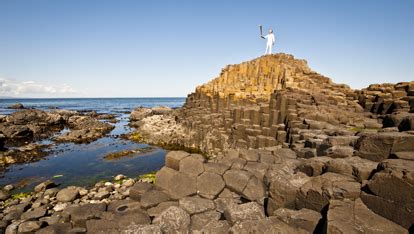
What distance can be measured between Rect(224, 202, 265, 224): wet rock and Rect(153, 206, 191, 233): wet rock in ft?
3.34

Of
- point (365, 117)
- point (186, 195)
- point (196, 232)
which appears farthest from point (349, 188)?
point (365, 117)

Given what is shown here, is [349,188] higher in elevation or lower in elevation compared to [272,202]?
higher

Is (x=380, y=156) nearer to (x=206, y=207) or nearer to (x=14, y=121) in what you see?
(x=206, y=207)

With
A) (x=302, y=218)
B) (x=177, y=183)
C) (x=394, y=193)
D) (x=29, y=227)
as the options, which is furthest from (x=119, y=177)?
(x=394, y=193)

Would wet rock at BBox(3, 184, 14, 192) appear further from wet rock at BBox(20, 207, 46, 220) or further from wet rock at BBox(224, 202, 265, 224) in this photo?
wet rock at BBox(224, 202, 265, 224)

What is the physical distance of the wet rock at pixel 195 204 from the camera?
21.0ft

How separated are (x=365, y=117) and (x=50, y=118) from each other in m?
43.1

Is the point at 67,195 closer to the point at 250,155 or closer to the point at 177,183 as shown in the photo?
the point at 177,183

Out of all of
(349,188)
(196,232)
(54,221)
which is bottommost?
(54,221)

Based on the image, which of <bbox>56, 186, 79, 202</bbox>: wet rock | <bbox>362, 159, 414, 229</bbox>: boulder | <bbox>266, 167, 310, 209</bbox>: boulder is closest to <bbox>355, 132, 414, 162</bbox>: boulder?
<bbox>362, 159, 414, 229</bbox>: boulder

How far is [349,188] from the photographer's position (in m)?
4.67

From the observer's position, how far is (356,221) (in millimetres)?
3912

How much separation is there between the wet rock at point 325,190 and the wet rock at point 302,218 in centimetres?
27

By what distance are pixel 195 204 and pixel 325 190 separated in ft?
11.5
